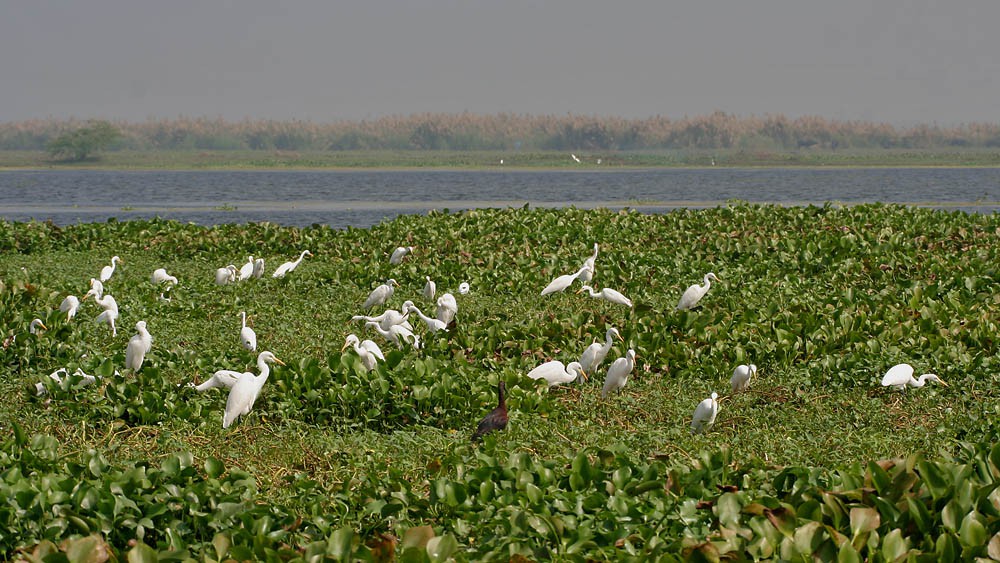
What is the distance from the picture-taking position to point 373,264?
1402cm

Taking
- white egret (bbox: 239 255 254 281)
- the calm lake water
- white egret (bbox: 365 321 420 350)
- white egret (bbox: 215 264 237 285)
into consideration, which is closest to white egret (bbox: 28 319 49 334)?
white egret (bbox: 365 321 420 350)

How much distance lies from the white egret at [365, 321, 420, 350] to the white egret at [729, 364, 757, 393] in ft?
8.87

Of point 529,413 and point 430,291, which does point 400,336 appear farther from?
point 430,291

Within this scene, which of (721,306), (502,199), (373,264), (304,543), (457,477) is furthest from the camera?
(502,199)

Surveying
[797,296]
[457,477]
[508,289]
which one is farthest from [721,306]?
[457,477]

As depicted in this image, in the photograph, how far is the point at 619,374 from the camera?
7734 millimetres

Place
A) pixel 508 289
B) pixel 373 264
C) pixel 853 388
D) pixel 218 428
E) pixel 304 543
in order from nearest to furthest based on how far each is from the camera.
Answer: pixel 304 543 → pixel 218 428 → pixel 853 388 → pixel 508 289 → pixel 373 264

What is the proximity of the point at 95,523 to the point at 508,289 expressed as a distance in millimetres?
8322

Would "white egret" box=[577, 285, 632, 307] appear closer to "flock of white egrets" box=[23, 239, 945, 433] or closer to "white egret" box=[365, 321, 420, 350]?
"flock of white egrets" box=[23, 239, 945, 433]

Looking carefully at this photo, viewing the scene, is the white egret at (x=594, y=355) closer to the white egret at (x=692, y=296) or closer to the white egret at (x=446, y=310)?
the white egret at (x=446, y=310)

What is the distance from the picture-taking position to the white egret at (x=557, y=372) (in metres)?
7.89

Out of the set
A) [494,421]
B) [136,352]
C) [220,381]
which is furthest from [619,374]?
[136,352]

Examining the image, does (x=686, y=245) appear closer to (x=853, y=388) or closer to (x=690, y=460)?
(x=853, y=388)

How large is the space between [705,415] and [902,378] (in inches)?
67.9
